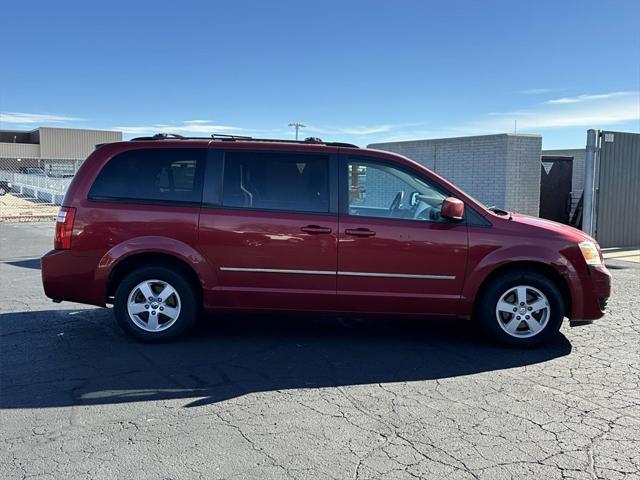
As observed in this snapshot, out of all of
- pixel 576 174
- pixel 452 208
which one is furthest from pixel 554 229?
pixel 576 174

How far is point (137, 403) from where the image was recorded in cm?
428

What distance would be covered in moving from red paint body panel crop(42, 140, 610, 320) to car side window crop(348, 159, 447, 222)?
12cm

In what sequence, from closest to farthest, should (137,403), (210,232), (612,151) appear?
(137,403) → (210,232) → (612,151)

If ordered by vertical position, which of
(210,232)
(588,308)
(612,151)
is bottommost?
(588,308)

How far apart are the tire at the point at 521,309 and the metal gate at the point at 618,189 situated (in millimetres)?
8984

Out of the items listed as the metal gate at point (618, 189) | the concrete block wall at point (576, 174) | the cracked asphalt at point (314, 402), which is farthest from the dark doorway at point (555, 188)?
the cracked asphalt at point (314, 402)

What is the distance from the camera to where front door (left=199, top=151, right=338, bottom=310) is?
5.56 meters

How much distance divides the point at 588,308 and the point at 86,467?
4.60 metres

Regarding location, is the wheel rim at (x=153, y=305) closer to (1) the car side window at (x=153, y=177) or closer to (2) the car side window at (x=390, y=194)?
(1) the car side window at (x=153, y=177)

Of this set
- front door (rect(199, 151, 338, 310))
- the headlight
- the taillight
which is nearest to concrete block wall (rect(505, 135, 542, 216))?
the headlight

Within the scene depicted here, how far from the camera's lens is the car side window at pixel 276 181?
5.67 meters

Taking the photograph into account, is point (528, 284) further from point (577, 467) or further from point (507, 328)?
point (577, 467)

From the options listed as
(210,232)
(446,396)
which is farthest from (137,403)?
(446,396)

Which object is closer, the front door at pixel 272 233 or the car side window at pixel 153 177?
the front door at pixel 272 233
